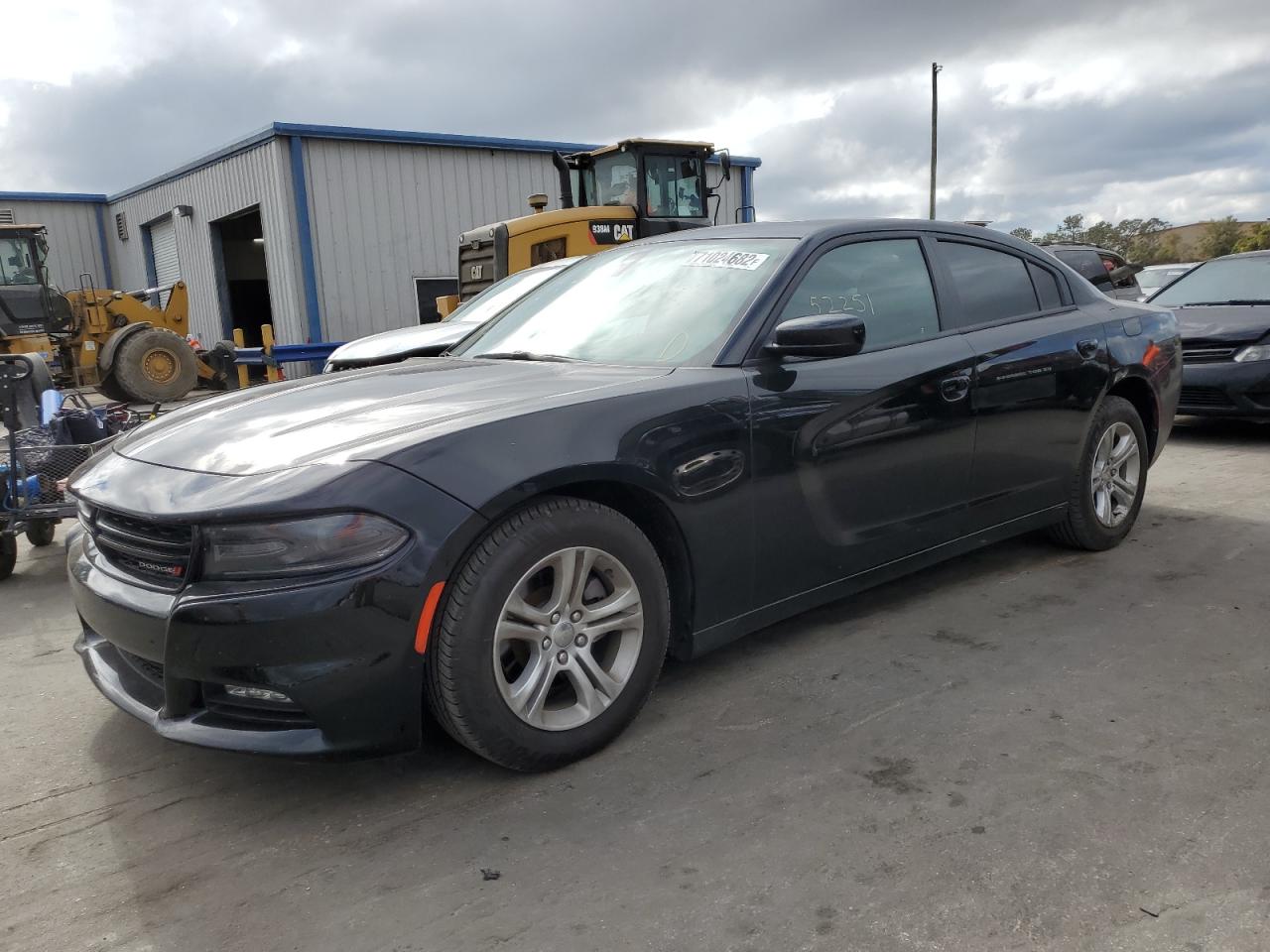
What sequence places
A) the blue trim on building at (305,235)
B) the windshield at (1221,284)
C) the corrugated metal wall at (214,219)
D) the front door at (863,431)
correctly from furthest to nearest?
the corrugated metal wall at (214,219), the blue trim on building at (305,235), the windshield at (1221,284), the front door at (863,431)

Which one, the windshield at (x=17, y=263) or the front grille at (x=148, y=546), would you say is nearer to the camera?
the front grille at (x=148, y=546)

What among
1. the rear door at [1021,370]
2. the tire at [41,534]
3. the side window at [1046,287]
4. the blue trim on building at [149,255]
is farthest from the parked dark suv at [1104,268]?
the blue trim on building at [149,255]

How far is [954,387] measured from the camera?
3.71 metres

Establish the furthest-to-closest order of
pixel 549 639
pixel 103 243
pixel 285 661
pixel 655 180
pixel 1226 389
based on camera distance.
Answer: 1. pixel 103 243
2. pixel 655 180
3. pixel 1226 389
4. pixel 549 639
5. pixel 285 661

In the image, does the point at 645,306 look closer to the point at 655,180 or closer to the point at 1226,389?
the point at 1226,389

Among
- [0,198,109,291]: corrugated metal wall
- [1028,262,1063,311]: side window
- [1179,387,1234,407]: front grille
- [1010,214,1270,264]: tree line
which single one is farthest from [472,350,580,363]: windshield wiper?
[1010,214,1270,264]: tree line

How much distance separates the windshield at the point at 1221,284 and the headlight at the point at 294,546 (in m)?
8.35

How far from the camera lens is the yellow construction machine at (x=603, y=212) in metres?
11.6

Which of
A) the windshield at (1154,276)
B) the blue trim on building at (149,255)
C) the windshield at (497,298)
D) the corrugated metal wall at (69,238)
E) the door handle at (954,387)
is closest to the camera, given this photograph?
the door handle at (954,387)

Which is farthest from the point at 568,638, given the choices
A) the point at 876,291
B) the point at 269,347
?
the point at 269,347

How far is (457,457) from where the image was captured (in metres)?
2.49

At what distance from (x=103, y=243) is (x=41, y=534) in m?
24.9

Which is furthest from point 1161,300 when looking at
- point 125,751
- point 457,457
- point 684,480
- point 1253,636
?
point 125,751

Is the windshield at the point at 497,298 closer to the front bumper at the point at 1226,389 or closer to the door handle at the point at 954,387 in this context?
the door handle at the point at 954,387
